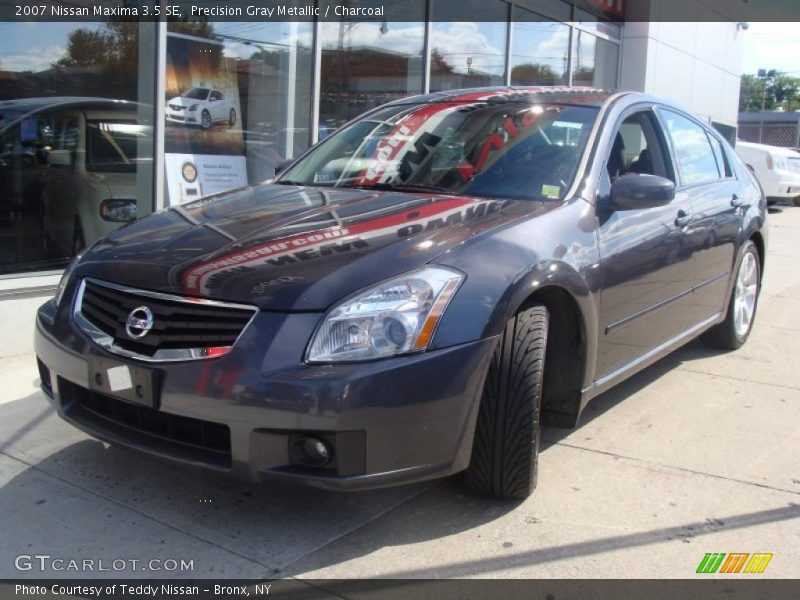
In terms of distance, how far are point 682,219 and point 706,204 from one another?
0.48 meters

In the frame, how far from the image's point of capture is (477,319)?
9.31 feet

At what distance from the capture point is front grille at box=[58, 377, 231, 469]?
2812mm

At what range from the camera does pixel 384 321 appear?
2.72 metres

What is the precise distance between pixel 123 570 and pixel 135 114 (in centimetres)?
462

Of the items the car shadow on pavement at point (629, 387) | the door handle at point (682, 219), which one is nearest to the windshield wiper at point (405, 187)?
the car shadow on pavement at point (629, 387)

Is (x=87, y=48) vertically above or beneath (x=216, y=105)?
above

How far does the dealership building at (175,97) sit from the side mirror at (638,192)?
9.94 ft

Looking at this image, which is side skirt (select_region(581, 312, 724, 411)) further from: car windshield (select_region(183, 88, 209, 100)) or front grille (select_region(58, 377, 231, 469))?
car windshield (select_region(183, 88, 209, 100))

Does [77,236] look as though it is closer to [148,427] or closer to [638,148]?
[148,427]

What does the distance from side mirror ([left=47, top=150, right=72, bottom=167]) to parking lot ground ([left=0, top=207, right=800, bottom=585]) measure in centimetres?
250

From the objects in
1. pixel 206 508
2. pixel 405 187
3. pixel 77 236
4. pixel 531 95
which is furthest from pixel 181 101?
pixel 206 508

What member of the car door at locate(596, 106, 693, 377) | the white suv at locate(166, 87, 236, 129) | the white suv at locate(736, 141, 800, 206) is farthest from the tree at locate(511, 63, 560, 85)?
the white suv at locate(736, 141, 800, 206)

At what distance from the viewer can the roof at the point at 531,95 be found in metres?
4.20
